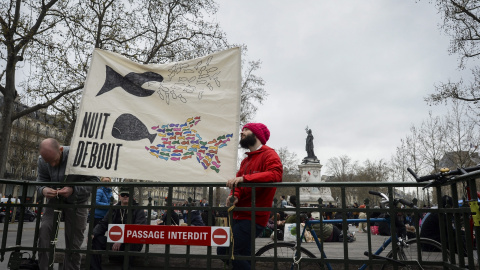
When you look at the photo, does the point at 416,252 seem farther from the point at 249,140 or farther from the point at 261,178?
the point at 249,140

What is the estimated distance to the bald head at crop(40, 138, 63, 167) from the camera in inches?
161

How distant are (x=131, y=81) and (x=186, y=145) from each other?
3.24ft

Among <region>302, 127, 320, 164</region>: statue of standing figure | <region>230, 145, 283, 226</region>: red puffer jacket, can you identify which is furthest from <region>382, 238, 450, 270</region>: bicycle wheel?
<region>302, 127, 320, 164</region>: statue of standing figure

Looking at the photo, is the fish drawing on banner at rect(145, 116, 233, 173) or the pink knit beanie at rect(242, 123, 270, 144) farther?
the pink knit beanie at rect(242, 123, 270, 144)

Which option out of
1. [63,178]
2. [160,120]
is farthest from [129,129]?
[63,178]

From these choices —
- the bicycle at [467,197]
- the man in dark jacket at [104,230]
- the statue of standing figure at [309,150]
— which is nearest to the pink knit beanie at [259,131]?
the bicycle at [467,197]

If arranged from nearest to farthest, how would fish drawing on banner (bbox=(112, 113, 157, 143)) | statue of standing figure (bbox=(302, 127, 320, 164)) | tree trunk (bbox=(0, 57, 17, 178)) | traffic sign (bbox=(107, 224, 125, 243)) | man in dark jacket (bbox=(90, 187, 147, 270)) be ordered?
traffic sign (bbox=(107, 224, 125, 243)) → fish drawing on banner (bbox=(112, 113, 157, 143)) → man in dark jacket (bbox=(90, 187, 147, 270)) → tree trunk (bbox=(0, 57, 17, 178)) → statue of standing figure (bbox=(302, 127, 320, 164))

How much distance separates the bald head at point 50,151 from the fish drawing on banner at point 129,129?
783 millimetres

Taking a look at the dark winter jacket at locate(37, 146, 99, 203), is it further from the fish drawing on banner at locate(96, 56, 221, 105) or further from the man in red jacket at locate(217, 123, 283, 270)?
the man in red jacket at locate(217, 123, 283, 270)

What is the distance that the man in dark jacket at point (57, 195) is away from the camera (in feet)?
12.8

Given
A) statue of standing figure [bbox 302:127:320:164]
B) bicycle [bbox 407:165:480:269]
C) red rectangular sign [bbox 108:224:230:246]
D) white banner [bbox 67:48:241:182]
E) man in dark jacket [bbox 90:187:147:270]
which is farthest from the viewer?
statue of standing figure [bbox 302:127:320:164]

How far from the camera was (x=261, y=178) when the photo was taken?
350 cm

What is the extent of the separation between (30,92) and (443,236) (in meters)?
18.9

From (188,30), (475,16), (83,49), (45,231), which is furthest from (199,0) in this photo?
(45,231)
